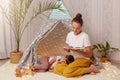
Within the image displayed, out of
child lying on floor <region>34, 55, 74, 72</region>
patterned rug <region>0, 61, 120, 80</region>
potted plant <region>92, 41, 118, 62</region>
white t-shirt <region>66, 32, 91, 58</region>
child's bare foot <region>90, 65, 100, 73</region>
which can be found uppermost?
white t-shirt <region>66, 32, 91, 58</region>

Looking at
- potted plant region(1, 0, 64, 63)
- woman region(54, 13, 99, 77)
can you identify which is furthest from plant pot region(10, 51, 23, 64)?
woman region(54, 13, 99, 77)

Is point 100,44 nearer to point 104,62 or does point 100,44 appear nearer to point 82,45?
point 104,62

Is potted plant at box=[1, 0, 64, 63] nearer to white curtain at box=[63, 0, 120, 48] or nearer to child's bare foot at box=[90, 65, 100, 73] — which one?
white curtain at box=[63, 0, 120, 48]

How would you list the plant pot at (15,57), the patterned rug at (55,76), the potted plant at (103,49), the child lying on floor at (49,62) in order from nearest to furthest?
the patterned rug at (55,76)
the child lying on floor at (49,62)
the plant pot at (15,57)
the potted plant at (103,49)

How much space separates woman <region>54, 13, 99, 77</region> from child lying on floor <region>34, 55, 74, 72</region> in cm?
9

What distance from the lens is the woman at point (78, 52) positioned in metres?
2.82

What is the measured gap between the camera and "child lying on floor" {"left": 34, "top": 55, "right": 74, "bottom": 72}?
3000mm

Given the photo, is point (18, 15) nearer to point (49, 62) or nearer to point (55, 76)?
point (49, 62)

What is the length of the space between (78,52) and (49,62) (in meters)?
0.39

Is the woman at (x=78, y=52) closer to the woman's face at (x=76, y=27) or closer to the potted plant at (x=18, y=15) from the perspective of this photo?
the woman's face at (x=76, y=27)

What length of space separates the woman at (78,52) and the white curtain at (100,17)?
33.0 inches

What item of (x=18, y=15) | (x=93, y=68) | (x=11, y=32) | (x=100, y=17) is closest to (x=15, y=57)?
(x=11, y=32)

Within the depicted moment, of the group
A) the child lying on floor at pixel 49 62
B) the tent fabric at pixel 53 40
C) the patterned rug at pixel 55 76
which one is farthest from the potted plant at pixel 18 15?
the child lying on floor at pixel 49 62

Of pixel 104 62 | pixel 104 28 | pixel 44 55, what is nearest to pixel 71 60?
pixel 44 55
